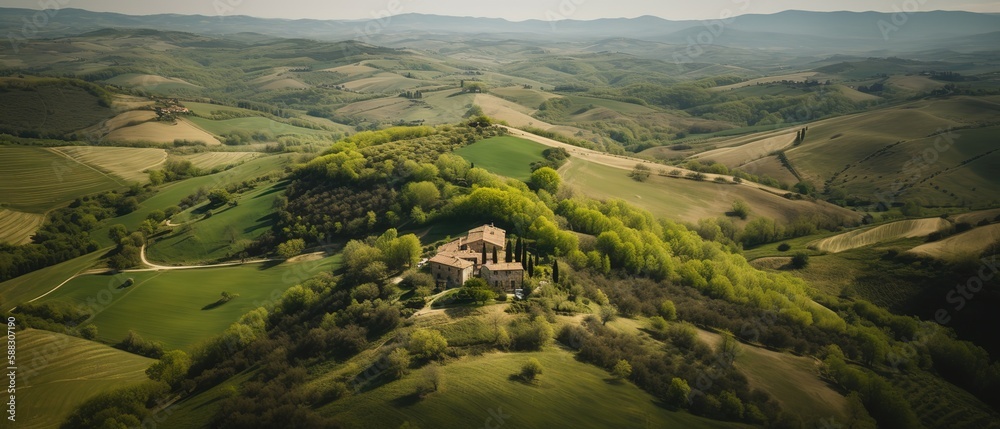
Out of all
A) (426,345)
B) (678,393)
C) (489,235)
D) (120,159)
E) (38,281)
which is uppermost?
(489,235)

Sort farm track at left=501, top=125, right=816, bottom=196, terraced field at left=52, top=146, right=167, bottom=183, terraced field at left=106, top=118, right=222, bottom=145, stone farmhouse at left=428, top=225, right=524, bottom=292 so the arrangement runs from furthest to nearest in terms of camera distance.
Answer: terraced field at left=106, top=118, right=222, bottom=145, terraced field at left=52, top=146, right=167, bottom=183, farm track at left=501, top=125, right=816, bottom=196, stone farmhouse at left=428, top=225, right=524, bottom=292

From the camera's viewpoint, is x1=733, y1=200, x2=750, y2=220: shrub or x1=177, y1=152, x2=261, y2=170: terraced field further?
x1=177, y1=152, x2=261, y2=170: terraced field

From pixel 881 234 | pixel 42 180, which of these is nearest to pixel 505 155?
pixel 881 234

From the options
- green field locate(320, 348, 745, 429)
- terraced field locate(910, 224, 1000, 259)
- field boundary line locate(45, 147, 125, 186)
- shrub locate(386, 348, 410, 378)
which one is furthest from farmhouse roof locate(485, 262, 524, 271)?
field boundary line locate(45, 147, 125, 186)

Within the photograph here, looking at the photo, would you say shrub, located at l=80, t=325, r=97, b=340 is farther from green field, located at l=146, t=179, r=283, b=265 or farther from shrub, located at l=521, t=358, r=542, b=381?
shrub, located at l=521, t=358, r=542, b=381

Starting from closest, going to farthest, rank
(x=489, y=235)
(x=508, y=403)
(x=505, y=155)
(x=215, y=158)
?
(x=508, y=403) → (x=489, y=235) → (x=505, y=155) → (x=215, y=158)

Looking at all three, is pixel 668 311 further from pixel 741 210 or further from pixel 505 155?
pixel 505 155
